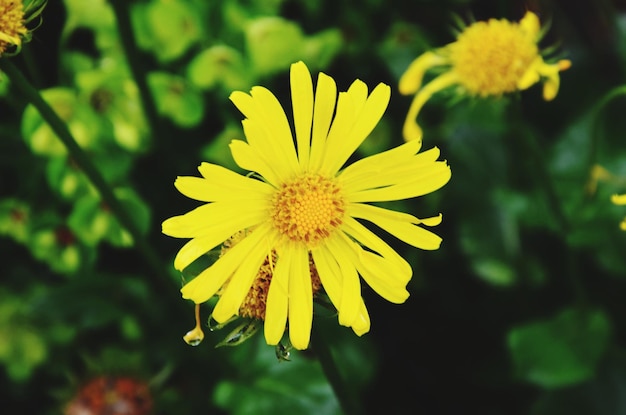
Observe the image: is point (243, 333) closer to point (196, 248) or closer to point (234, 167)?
point (196, 248)

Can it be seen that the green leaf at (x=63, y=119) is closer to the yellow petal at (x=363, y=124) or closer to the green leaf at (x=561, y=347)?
the yellow petal at (x=363, y=124)

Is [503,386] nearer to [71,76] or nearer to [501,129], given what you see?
[501,129]

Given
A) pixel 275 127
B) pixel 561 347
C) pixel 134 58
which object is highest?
pixel 134 58

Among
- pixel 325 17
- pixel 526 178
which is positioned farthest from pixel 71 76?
pixel 526 178

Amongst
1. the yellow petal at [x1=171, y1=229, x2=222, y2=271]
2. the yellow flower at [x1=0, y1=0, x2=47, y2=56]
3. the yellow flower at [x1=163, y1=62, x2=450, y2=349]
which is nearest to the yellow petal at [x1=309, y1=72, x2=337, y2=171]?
the yellow flower at [x1=163, y1=62, x2=450, y2=349]

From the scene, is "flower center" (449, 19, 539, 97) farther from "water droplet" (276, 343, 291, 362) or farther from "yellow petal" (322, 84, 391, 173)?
"water droplet" (276, 343, 291, 362)

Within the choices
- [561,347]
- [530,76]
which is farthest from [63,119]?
[561,347]
